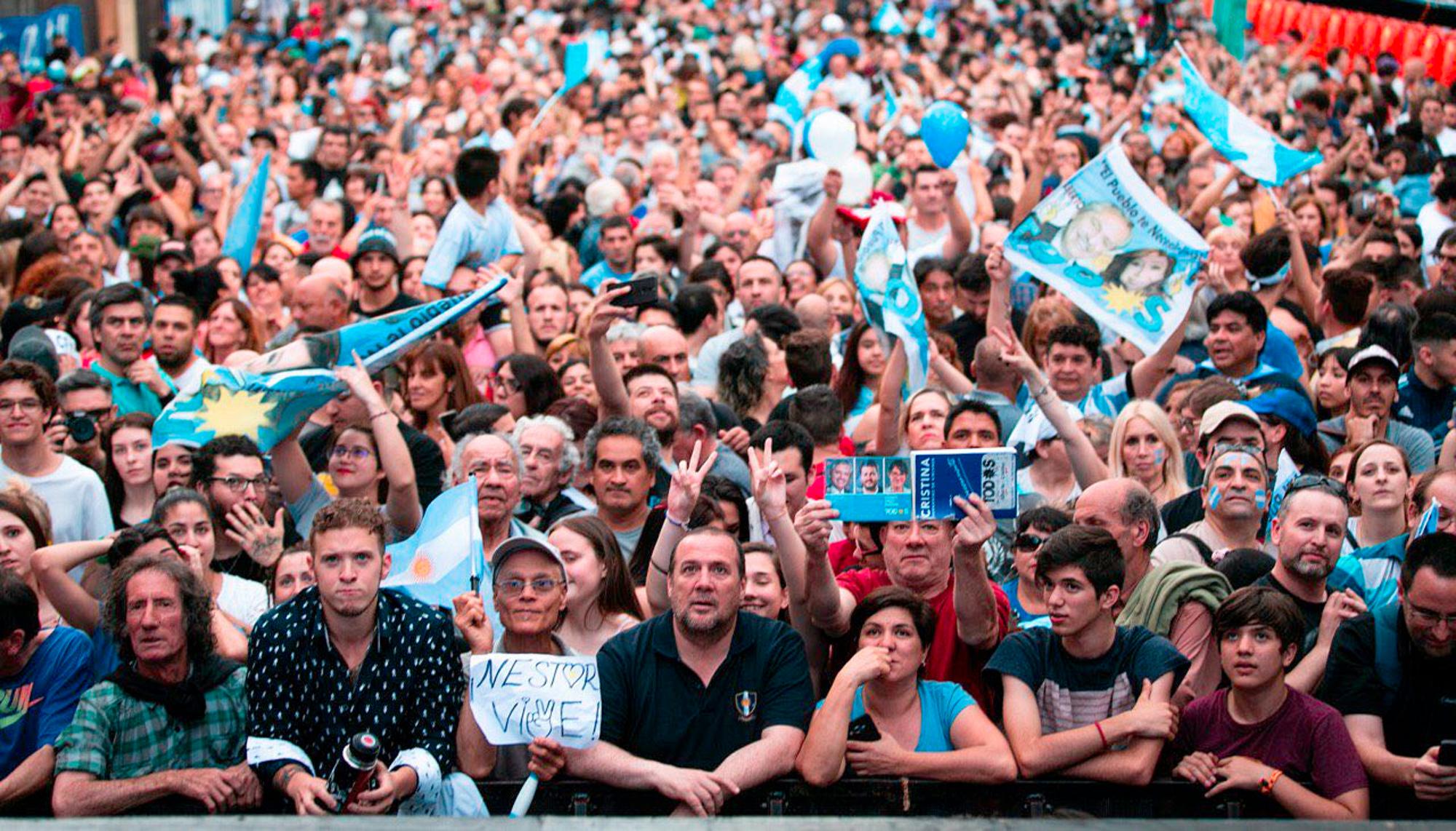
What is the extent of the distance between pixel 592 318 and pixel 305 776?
2.99 m

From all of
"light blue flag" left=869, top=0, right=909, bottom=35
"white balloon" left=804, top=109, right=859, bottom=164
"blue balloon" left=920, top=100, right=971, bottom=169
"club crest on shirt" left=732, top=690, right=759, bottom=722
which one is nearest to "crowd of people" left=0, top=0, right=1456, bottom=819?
"club crest on shirt" left=732, top=690, right=759, bottom=722

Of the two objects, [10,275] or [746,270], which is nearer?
[746,270]

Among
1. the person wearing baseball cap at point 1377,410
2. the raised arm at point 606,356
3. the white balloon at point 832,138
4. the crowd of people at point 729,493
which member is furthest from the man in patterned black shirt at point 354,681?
the white balloon at point 832,138

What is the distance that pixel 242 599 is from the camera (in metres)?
6.45

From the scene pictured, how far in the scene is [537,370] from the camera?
829 cm

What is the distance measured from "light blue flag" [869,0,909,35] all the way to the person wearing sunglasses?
1747 cm

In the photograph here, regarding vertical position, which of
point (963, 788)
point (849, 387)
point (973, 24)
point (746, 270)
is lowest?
point (963, 788)

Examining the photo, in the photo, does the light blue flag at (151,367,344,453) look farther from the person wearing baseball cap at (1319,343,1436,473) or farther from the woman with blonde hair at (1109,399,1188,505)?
the person wearing baseball cap at (1319,343,1436,473)

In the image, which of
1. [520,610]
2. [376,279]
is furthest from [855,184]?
[520,610]

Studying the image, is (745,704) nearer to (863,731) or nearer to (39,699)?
(863,731)

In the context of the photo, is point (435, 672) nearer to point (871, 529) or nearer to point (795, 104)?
point (871, 529)

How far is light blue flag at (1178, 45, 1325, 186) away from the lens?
10.9 m

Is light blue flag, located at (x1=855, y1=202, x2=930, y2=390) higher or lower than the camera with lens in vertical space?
higher

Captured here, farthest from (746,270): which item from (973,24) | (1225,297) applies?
(973,24)
